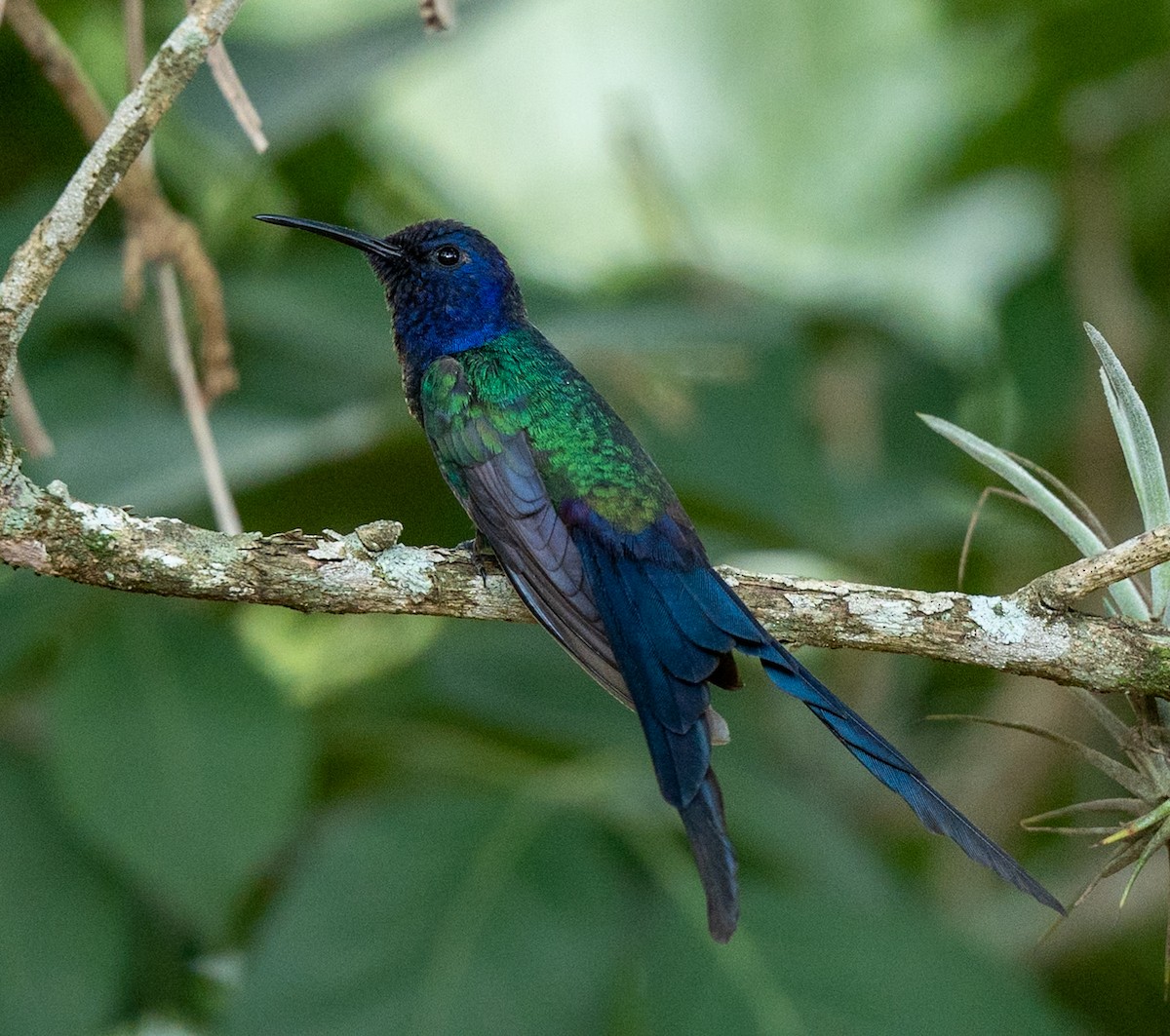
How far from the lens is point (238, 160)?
13.6 ft

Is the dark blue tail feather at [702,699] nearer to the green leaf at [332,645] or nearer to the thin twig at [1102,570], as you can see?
the thin twig at [1102,570]

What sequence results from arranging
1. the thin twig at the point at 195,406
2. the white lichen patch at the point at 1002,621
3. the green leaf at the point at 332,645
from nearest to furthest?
the white lichen patch at the point at 1002,621, the thin twig at the point at 195,406, the green leaf at the point at 332,645

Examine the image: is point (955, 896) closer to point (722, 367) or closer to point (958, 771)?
point (958, 771)

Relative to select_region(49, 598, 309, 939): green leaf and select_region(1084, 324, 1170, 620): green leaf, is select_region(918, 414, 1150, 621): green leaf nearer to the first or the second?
select_region(1084, 324, 1170, 620): green leaf

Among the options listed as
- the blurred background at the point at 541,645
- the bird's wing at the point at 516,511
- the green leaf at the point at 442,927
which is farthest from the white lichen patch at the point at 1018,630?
the green leaf at the point at 442,927

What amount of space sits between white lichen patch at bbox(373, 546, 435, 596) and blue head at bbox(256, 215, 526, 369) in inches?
41.5

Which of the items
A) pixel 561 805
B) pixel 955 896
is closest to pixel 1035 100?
pixel 955 896

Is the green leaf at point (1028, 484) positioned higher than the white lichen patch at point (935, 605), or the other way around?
the green leaf at point (1028, 484)

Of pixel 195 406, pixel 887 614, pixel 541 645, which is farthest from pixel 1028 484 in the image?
pixel 541 645

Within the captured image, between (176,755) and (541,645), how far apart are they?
113 centimetres

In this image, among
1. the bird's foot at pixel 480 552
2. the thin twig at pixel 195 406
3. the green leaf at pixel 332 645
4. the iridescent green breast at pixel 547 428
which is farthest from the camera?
the green leaf at pixel 332 645

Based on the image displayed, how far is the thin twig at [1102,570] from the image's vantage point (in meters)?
1.85

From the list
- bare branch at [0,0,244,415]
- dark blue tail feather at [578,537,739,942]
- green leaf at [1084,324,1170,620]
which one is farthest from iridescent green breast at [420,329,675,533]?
bare branch at [0,0,244,415]

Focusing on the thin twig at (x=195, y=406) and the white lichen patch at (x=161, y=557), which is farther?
the thin twig at (x=195, y=406)
